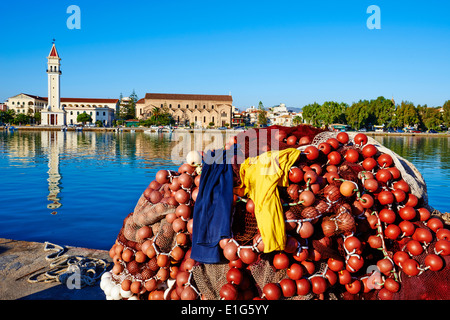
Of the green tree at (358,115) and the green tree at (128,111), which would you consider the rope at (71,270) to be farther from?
the green tree at (128,111)

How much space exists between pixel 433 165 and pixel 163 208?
25649mm

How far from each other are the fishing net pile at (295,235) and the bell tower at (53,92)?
9483 centimetres

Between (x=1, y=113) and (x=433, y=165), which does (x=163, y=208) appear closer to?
(x=433, y=165)

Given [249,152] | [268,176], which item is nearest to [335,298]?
[268,176]

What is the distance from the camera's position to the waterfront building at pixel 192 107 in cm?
10888

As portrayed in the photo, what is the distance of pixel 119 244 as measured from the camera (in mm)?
4305

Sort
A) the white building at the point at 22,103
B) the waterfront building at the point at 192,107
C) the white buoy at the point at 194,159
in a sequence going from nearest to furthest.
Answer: the white buoy at the point at 194,159, the waterfront building at the point at 192,107, the white building at the point at 22,103

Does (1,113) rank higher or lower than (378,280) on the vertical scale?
higher

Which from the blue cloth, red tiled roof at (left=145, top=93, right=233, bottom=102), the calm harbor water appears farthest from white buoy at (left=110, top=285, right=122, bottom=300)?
red tiled roof at (left=145, top=93, right=233, bottom=102)

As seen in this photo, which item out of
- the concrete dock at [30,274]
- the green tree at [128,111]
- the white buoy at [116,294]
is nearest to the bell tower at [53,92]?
the green tree at [128,111]

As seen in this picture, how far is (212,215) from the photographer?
3.58 metres

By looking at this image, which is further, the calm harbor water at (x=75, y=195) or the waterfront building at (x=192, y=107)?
Answer: the waterfront building at (x=192, y=107)

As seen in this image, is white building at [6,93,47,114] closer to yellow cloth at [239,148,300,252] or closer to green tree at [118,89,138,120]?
green tree at [118,89,138,120]
